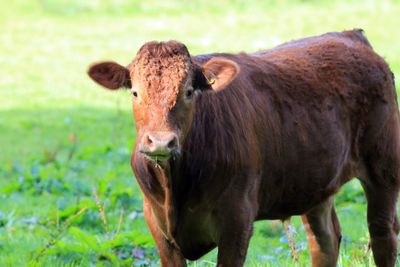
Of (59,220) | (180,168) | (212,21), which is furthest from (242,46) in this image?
(180,168)

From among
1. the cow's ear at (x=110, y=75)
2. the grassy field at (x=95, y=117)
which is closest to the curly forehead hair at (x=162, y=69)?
the cow's ear at (x=110, y=75)

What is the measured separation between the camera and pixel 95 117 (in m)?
17.9

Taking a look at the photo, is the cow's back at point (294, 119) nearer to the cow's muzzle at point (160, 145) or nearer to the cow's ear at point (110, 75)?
the cow's ear at point (110, 75)

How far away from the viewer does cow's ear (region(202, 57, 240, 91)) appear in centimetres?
609

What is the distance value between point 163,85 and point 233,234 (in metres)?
1.05

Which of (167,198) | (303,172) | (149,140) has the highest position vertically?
(149,140)

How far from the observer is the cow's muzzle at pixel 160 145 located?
17.6 ft

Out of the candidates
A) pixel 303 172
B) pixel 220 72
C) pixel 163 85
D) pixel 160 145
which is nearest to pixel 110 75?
pixel 163 85

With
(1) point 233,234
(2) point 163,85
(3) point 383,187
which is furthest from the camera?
(3) point 383,187

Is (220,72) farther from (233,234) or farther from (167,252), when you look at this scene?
(167,252)

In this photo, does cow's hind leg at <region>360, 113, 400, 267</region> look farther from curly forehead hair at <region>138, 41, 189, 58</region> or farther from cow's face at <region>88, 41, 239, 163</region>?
curly forehead hair at <region>138, 41, 189, 58</region>

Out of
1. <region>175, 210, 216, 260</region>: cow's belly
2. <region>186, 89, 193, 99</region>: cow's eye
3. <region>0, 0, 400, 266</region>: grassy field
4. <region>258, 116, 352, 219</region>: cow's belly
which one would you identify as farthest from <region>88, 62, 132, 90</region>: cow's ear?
<region>258, 116, 352, 219</region>: cow's belly

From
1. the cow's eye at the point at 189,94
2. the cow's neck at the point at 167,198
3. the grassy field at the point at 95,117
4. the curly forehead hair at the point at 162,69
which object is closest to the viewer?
the curly forehead hair at the point at 162,69

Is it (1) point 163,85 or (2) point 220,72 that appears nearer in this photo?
(1) point 163,85
